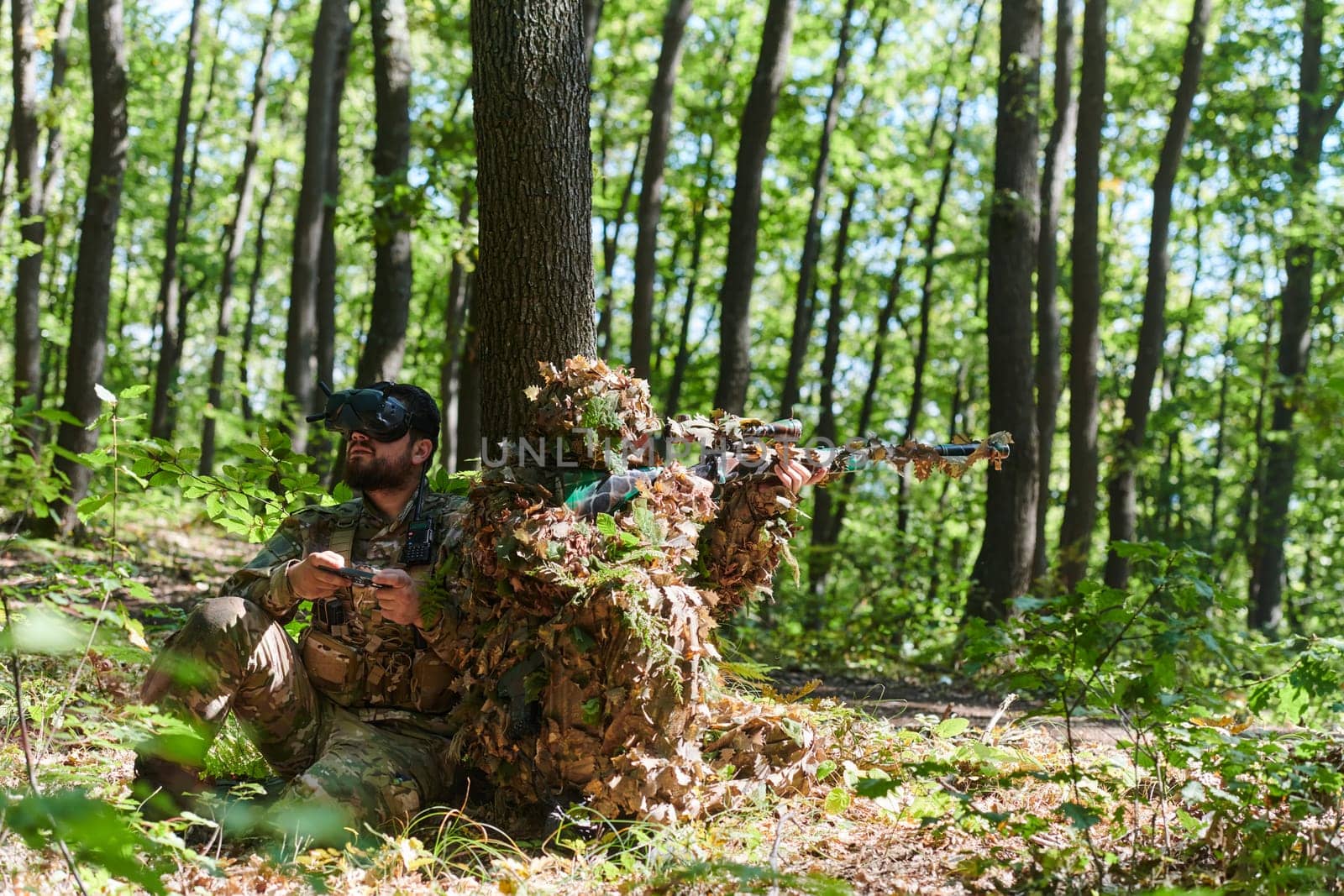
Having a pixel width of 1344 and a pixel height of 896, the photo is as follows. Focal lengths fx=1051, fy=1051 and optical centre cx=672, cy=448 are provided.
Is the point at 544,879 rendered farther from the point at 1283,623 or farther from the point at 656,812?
the point at 1283,623

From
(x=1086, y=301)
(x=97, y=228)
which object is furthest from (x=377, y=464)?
(x=1086, y=301)

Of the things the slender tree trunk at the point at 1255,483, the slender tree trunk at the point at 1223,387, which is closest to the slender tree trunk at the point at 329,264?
the slender tree trunk at the point at 1255,483

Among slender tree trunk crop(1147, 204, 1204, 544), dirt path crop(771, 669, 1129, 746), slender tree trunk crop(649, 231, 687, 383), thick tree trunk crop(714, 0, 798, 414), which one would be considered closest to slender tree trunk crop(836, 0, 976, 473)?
slender tree trunk crop(649, 231, 687, 383)

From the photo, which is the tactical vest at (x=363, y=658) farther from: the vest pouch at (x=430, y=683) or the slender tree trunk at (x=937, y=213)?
the slender tree trunk at (x=937, y=213)

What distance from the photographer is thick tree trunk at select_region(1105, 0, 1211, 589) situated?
40.2 feet

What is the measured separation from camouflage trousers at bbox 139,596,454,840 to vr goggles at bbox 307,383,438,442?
78 cm

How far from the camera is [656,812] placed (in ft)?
12.0

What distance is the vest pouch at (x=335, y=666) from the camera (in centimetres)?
428

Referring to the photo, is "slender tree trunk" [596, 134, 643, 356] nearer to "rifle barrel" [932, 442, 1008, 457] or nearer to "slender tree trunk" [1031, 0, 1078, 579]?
"slender tree trunk" [1031, 0, 1078, 579]

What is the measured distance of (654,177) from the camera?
12.2 meters

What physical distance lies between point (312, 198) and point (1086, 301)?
9.25 metres

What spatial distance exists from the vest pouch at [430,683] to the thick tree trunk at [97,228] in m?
8.47

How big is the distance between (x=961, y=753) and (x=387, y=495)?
255cm

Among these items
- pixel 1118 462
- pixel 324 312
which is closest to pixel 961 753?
pixel 1118 462
